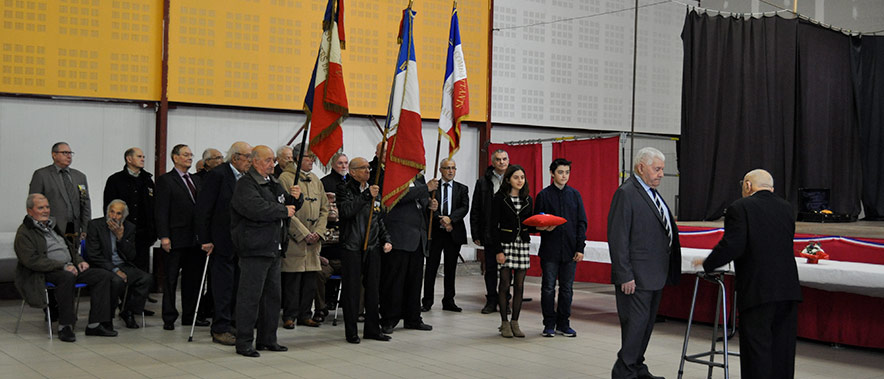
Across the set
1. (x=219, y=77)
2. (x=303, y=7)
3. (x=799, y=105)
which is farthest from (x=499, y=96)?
(x=799, y=105)

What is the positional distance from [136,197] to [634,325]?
16.4ft

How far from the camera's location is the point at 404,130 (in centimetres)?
692

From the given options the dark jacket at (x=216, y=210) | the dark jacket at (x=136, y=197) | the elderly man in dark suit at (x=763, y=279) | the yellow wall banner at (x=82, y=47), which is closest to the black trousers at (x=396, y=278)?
the dark jacket at (x=216, y=210)

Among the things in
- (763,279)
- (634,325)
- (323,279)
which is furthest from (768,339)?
(323,279)

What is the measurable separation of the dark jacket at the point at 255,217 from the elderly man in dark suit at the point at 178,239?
1523 mm

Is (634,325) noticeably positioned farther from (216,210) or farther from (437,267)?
(437,267)

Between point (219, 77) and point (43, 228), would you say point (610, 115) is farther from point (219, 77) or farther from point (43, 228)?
point (43, 228)

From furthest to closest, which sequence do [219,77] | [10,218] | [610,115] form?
[610,115]
[219,77]
[10,218]

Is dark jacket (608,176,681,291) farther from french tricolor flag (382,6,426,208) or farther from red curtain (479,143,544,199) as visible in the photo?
red curtain (479,143,544,199)

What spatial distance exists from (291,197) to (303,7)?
486 cm

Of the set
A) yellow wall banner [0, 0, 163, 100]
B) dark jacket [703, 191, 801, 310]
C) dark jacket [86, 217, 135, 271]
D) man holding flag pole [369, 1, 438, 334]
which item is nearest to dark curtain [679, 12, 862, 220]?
man holding flag pole [369, 1, 438, 334]

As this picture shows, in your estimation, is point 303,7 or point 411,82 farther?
point 303,7

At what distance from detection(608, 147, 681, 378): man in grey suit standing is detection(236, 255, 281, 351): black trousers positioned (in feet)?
7.84

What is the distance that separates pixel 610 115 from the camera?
13.2 metres
